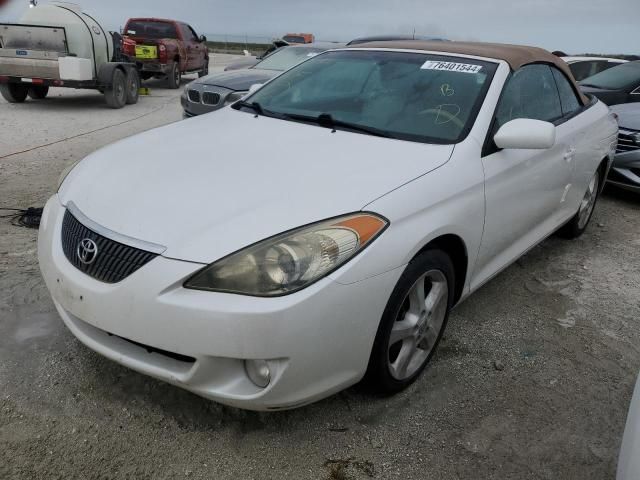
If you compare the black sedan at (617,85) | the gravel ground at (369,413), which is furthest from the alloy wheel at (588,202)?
the black sedan at (617,85)

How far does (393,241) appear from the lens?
2109 mm

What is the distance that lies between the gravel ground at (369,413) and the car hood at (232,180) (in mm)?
785

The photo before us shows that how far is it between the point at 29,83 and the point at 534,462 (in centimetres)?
1062

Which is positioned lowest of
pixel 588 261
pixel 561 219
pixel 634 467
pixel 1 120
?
pixel 1 120

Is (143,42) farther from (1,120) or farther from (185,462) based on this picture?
(185,462)

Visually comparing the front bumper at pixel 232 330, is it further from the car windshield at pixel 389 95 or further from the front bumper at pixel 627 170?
the front bumper at pixel 627 170

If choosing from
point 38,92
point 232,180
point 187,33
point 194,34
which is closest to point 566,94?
point 232,180

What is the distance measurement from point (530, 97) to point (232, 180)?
2060 mm

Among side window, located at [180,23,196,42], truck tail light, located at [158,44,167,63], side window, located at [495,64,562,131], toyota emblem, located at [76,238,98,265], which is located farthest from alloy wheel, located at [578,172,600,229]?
side window, located at [180,23,196,42]

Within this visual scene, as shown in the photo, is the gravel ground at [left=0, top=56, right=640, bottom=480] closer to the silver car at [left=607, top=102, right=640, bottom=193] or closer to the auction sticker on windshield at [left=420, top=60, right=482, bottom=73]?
the auction sticker on windshield at [left=420, top=60, right=482, bottom=73]

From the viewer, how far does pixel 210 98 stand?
720 centimetres

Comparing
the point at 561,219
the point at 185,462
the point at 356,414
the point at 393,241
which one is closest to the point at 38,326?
the point at 185,462

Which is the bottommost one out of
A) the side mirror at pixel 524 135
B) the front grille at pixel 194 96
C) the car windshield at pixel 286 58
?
the front grille at pixel 194 96

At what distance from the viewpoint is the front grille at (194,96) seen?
732 cm
